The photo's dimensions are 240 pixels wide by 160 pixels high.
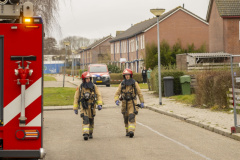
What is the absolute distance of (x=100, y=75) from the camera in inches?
1689

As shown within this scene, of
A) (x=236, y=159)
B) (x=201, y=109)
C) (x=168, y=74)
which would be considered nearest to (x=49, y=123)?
(x=201, y=109)

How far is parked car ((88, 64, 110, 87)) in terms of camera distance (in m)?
42.6

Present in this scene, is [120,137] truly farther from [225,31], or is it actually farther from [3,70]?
[225,31]

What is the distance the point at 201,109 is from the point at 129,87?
286 inches

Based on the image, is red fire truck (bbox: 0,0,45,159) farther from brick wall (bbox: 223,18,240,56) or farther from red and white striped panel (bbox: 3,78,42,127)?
brick wall (bbox: 223,18,240,56)

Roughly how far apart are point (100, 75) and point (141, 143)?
3196cm

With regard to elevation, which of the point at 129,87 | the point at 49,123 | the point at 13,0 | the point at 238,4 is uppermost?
the point at 238,4

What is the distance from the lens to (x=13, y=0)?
6.21m

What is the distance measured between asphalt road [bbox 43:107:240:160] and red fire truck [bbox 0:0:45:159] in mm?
3129

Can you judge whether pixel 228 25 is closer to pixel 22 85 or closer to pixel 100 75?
pixel 100 75

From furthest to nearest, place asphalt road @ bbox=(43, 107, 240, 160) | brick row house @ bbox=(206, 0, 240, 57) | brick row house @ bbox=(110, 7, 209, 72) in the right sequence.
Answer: brick row house @ bbox=(110, 7, 209, 72) < brick row house @ bbox=(206, 0, 240, 57) < asphalt road @ bbox=(43, 107, 240, 160)

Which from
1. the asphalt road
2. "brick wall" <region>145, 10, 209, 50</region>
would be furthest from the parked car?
the asphalt road

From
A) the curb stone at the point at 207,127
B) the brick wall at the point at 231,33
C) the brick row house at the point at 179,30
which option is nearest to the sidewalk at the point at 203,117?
the curb stone at the point at 207,127

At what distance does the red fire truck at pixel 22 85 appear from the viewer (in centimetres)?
601
